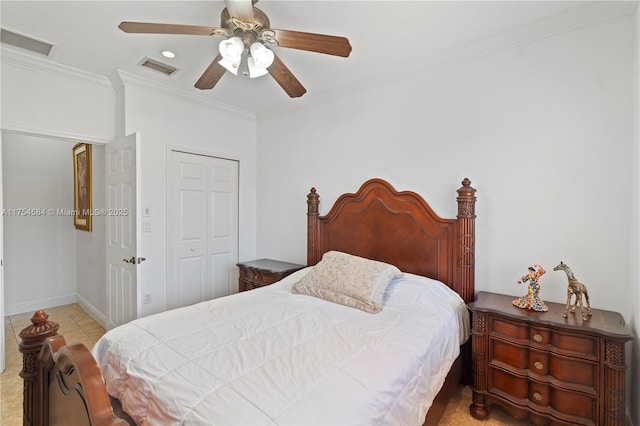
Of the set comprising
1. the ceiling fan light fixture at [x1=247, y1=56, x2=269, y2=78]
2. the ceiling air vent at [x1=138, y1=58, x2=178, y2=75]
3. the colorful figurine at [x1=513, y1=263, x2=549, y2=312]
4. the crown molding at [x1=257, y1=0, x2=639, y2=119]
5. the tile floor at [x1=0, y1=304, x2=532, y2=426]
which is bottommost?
the tile floor at [x1=0, y1=304, x2=532, y2=426]

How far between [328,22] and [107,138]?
2486 mm

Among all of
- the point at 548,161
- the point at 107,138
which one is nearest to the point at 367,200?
the point at 548,161

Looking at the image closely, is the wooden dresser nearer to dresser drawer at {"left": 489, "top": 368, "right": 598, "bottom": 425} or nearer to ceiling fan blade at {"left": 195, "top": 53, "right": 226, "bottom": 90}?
dresser drawer at {"left": 489, "top": 368, "right": 598, "bottom": 425}

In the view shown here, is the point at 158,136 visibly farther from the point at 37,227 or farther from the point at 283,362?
the point at 283,362

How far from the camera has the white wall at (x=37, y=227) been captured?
3.87 metres

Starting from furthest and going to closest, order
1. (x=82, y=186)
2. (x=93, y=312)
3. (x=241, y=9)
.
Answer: (x=82, y=186)
(x=93, y=312)
(x=241, y=9)

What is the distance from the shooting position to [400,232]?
2678mm

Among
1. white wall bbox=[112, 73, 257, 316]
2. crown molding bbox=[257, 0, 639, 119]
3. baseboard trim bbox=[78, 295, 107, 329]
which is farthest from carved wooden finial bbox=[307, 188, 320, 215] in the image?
baseboard trim bbox=[78, 295, 107, 329]

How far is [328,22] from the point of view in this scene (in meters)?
2.05

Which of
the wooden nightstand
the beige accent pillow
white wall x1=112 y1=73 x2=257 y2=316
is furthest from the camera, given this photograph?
the wooden nightstand

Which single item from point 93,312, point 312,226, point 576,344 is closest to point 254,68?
point 312,226

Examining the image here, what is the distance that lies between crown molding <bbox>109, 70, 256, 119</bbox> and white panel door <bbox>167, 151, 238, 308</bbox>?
62 cm

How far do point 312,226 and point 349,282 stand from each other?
1.15 meters

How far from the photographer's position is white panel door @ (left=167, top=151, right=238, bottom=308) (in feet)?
11.0
